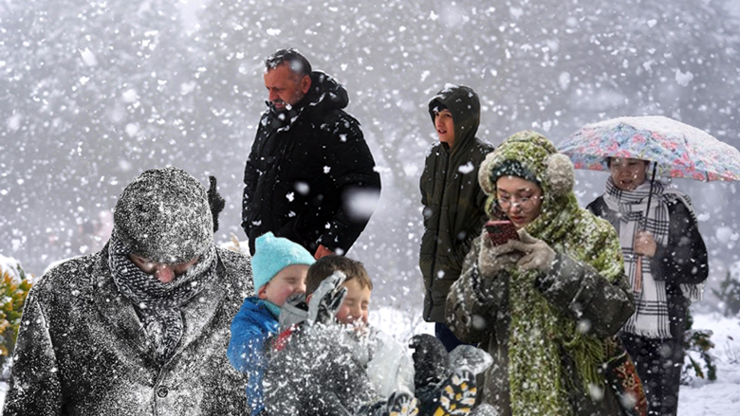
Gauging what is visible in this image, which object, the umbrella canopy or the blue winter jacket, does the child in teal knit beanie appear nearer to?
the blue winter jacket

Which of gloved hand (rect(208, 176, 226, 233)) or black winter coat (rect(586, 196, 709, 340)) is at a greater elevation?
black winter coat (rect(586, 196, 709, 340))

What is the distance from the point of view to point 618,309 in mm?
3314

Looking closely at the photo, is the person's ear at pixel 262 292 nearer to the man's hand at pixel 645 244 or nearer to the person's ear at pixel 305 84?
the person's ear at pixel 305 84

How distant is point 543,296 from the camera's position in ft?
11.1

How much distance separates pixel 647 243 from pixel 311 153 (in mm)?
2019

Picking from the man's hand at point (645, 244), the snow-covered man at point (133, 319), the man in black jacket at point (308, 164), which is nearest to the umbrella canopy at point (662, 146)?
the man's hand at point (645, 244)

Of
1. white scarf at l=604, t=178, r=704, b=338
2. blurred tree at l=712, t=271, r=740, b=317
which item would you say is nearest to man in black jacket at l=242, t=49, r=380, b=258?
white scarf at l=604, t=178, r=704, b=338

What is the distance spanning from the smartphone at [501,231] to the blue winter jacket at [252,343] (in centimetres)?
98

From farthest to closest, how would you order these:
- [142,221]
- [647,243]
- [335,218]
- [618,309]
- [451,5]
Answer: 1. [451,5]
2. [647,243]
3. [335,218]
4. [618,309]
5. [142,221]

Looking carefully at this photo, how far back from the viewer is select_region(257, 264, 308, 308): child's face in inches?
114

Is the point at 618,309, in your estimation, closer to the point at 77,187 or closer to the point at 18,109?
the point at 77,187

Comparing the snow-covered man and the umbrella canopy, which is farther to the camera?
the umbrella canopy

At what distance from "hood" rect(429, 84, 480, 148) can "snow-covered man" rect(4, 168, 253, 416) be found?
106 inches

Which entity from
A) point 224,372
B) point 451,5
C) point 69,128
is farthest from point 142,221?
point 69,128
